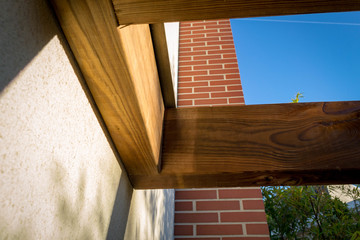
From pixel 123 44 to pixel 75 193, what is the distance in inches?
16.3

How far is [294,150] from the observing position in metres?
1.07

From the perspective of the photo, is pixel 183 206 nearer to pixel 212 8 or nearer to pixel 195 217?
pixel 195 217

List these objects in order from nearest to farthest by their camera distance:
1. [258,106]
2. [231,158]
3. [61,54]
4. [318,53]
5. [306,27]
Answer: [61,54]
[231,158]
[258,106]
[306,27]
[318,53]

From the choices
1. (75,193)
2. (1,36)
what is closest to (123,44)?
(1,36)

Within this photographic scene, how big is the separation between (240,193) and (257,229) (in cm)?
36

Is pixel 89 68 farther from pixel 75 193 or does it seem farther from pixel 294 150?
pixel 294 150

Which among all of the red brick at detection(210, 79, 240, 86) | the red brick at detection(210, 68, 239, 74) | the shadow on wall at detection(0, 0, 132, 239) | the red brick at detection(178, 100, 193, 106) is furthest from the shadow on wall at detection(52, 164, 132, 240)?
the red brick at detection(210, 68, 239, 74)

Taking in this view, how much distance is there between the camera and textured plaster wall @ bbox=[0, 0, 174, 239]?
0.45 m

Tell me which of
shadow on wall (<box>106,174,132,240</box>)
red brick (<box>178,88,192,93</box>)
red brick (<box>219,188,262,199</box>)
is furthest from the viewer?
red brick (<box>178,88,192,93</box>)

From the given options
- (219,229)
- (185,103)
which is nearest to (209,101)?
(185,103)

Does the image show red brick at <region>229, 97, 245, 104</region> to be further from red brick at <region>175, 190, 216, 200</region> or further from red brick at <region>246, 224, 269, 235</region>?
red brick at <region>246, 224, 269, 235</region>

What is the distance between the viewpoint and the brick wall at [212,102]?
2434 millimetres

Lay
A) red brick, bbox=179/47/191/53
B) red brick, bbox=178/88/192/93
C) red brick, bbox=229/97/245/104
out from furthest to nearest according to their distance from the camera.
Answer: red brick, bbox=179/47/191/53 → red brick, bbox=178/88/192/93 → red brick, bbox=229/97/245/104

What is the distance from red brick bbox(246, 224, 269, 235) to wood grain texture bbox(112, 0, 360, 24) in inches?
87.2
